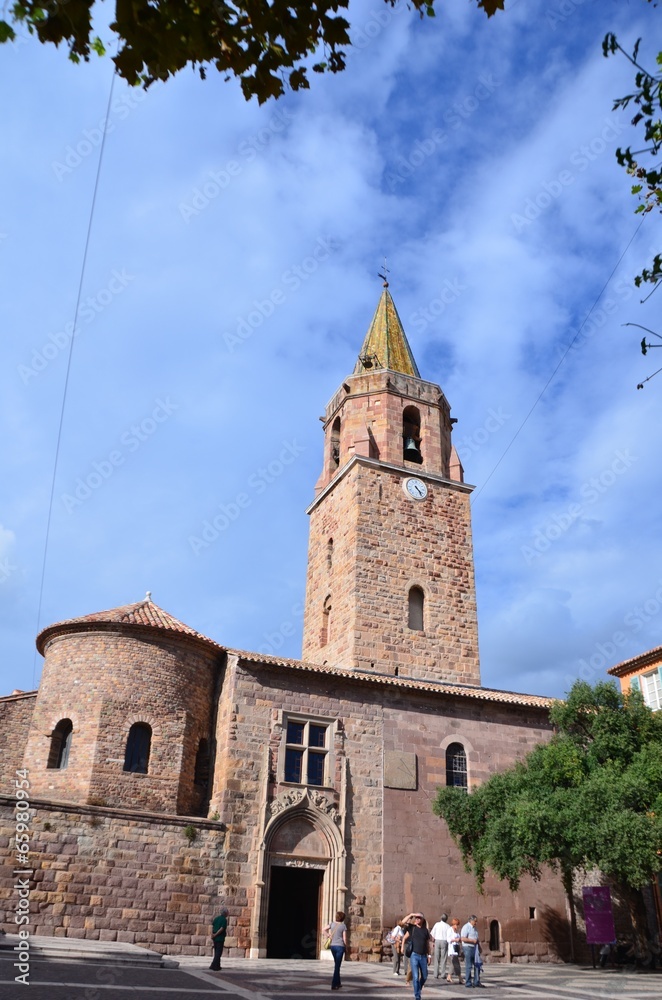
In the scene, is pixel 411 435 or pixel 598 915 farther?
pixel 411 435

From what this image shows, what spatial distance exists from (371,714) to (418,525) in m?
8.22

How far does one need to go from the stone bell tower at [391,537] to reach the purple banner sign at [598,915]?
23.6ft

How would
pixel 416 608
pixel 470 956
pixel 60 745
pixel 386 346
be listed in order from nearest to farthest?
pixel 470 956
pixel 60 745
pixel 416 608
pixel 386 346

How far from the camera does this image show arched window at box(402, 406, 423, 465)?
28.5 metres

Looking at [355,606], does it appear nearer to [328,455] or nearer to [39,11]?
[328,455]

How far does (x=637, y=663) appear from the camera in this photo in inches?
1095

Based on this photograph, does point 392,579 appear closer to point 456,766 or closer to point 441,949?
point 456,766

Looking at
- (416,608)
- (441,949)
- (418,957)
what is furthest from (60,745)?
(416,608)

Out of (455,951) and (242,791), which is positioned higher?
(242,791)

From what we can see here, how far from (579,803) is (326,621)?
39.9 feet

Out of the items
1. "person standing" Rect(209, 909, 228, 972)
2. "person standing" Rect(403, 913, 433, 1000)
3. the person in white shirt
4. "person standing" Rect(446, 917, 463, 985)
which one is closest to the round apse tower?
"person standing" Rect(209, 909, 228, 972)

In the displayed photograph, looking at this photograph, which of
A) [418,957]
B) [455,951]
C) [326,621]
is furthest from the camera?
[326,621]

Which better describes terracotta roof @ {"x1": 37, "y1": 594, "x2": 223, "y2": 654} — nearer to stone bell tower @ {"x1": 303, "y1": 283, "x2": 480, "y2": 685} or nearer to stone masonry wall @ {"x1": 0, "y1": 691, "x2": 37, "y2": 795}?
stone masonry wall @ {"x1": 0, "y1": 691, "x2": 37, "y2": 795}

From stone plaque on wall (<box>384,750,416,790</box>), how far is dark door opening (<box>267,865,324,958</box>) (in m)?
2.84
